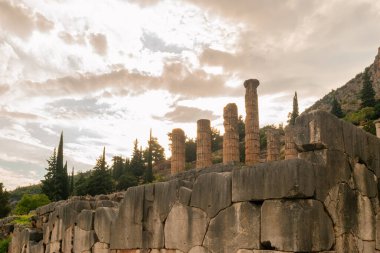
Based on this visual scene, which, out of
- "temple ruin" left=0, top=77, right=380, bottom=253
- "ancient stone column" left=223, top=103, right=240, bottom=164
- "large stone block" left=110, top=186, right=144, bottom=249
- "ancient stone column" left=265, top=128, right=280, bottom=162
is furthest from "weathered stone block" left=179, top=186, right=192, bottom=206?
"ancient stone column" left=265, top=128, right=280, bottom=162

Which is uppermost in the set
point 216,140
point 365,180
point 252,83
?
point 216,140

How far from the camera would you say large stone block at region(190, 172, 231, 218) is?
15.8 ft

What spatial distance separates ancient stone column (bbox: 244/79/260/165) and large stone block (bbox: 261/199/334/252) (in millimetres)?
19755

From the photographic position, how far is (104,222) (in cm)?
697

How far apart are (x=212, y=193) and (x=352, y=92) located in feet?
204

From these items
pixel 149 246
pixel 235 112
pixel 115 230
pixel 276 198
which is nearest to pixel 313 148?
pixel 276 198

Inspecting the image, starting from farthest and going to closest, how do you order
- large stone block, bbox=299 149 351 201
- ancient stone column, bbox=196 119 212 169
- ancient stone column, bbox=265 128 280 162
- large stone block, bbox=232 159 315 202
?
ancient stone column, bbox=265 128 280 162 < ancient stone column, bbox=196 119 212 169 < large stone block, bbox=299 149 351 201 < large stone block, bbox=232 159 315 202

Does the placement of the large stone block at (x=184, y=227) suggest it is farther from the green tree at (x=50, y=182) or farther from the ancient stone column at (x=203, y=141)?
the green tree at (x=50, y=182)

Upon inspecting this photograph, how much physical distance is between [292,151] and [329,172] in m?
17.3

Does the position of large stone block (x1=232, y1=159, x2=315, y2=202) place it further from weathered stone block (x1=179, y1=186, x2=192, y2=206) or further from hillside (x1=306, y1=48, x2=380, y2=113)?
hillside (x1=306, y1=48, x2=380, y2=113)

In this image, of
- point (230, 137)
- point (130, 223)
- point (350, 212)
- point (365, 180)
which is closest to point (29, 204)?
point (230, 137)

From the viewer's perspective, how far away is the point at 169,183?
5750 mm

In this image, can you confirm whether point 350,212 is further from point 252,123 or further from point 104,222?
point 252,123

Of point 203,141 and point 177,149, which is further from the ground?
point 203,141
